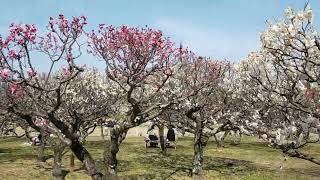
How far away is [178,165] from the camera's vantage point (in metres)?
34.2

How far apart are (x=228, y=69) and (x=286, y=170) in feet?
31.0

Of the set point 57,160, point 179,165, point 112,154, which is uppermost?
point 112,154

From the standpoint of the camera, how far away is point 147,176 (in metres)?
29.5

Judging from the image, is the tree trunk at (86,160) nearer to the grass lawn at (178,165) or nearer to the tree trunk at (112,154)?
the tree trunk at (112,154)

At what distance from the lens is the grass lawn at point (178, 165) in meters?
30.1

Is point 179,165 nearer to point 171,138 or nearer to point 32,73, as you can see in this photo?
point 171,138

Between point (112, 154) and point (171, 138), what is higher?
point (171, 138)

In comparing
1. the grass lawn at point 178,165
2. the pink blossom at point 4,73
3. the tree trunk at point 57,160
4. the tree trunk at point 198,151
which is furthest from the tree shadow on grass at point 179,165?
the pink blossom at point 4,73

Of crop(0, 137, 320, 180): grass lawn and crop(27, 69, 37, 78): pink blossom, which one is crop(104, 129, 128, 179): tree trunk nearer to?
crop(27, 69, 37, 78): pink blossom

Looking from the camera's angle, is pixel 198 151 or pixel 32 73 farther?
pixel 198 151

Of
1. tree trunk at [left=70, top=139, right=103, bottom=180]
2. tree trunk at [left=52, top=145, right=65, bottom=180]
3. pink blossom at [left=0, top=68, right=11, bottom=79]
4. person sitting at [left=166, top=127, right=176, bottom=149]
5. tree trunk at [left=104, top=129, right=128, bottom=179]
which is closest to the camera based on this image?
pink blossom at [left=0, top=68, right=11, bottom=79]

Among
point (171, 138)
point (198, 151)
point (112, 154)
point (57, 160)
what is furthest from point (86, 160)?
point (171, 138)

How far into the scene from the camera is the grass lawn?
3009 centimetres

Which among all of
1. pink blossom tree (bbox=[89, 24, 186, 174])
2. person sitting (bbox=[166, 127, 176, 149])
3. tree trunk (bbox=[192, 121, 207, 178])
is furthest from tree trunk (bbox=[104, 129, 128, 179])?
person sitting (bbox=[166, 127, 176, 149])
